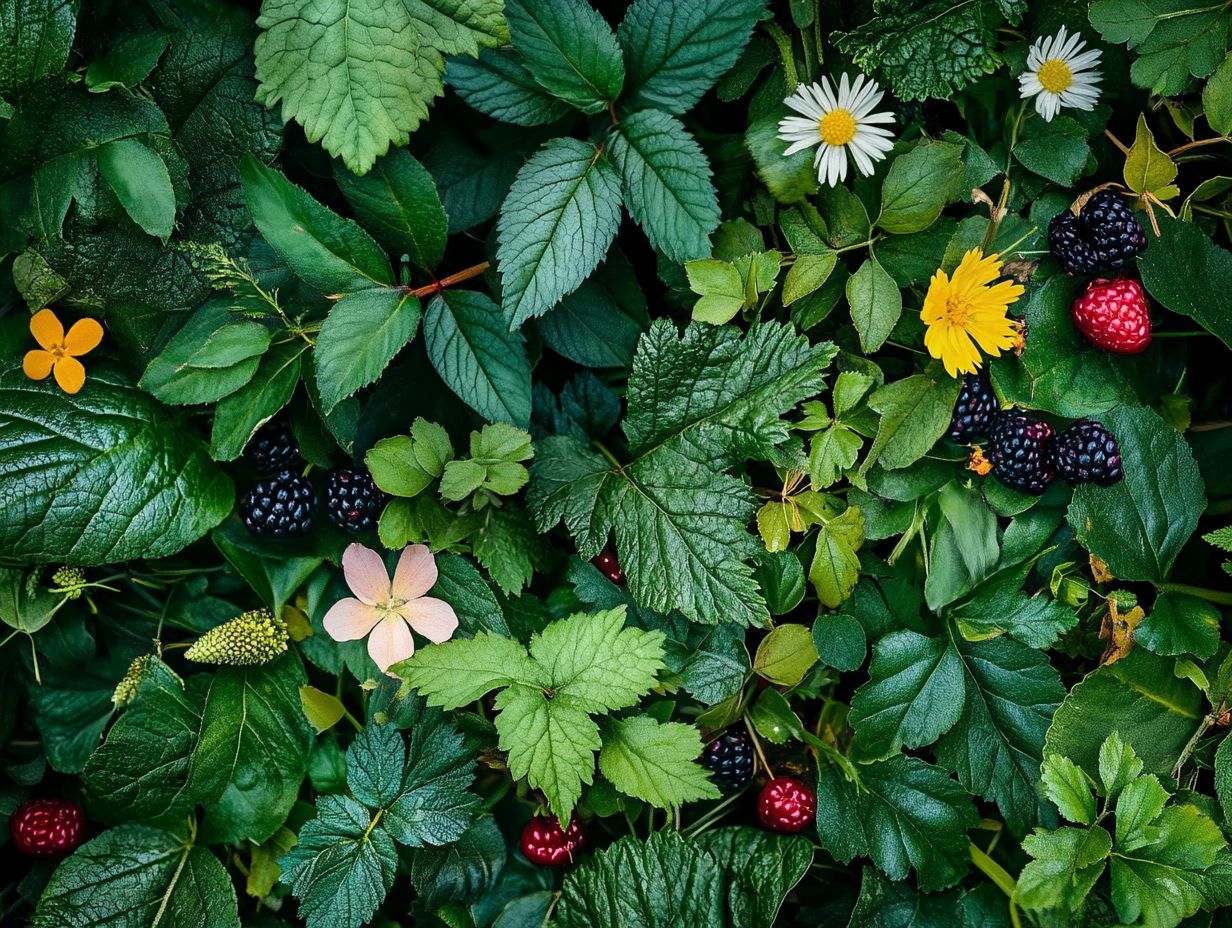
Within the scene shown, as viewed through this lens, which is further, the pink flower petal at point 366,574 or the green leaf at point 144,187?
the pink flower petal at point 366,574

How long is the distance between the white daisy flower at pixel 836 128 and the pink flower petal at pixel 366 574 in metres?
0.70

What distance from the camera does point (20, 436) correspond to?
1098mm

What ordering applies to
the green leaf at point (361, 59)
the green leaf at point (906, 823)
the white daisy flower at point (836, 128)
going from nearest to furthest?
1. the green leaf at point (361, 59)
2. the white daisy flower at point (836, 128)
3. the green leaf at point (906, 823)

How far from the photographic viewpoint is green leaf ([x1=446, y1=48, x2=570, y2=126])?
1.04 meters

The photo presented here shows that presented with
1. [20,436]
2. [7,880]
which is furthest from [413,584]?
[7,880]

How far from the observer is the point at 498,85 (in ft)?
3.42

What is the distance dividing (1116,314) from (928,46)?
1.24 feet

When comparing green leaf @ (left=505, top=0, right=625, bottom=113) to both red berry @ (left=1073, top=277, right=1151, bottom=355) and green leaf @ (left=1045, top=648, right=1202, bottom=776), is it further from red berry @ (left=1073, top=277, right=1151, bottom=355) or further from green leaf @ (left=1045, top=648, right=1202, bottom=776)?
green leaf @ (left=1045, top=648, right=1202, bottom=776)

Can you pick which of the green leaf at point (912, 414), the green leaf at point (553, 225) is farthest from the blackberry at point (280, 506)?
the green leaf at point (912, 414)

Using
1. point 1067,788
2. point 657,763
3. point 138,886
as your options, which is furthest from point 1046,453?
point 138,886

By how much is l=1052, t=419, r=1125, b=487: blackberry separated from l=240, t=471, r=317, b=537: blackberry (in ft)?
3.01

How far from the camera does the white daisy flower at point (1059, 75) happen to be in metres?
1.06

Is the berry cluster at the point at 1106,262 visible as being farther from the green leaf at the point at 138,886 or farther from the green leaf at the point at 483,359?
the green leaf at the point at 138,886

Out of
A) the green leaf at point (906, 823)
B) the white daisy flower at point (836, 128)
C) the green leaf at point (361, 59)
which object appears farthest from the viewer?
the green leaf at point (906, 823)
